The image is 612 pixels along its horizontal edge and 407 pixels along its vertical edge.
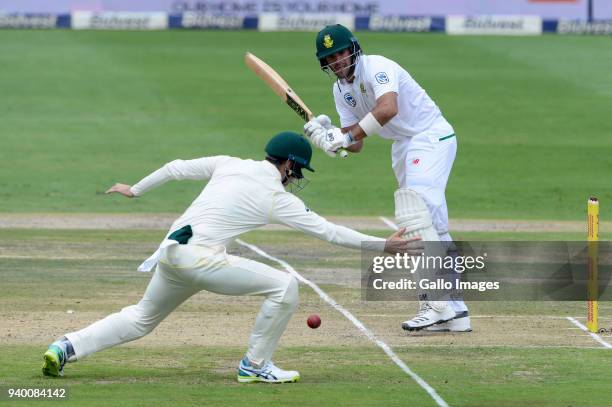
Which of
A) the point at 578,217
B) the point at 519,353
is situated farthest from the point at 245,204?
the point at 578,217

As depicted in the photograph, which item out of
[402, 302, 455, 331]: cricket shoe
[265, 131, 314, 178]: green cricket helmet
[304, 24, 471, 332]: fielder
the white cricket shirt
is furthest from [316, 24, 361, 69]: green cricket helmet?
[402, 302, 455, 331]: cricket shoe

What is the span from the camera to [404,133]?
33.5ft

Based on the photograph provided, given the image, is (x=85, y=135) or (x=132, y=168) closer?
(x=132, y=168)

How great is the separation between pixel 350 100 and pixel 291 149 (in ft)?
7.27

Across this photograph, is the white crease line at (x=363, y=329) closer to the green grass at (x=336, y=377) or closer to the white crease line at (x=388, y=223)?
the green grass at (x=336, y=377)

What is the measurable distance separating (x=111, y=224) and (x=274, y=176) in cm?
885

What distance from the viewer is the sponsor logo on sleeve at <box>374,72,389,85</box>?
984cm

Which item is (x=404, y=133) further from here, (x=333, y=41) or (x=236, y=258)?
(x=236, y=258)

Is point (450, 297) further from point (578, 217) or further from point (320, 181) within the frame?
point (320, 181)

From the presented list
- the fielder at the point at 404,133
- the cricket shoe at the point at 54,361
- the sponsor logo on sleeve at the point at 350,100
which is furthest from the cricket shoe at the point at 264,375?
the sponsor logo on sleeve at the point at 350,100

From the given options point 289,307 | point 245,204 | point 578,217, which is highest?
point 245,204

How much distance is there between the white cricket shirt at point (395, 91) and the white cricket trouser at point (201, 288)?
2304mm

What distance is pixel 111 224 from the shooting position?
16734 millimetres

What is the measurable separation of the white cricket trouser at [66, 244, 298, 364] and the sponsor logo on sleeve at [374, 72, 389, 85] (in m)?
2.23
